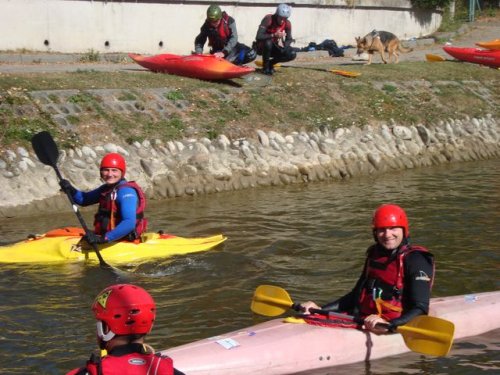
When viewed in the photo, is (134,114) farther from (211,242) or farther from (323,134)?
(211,242)

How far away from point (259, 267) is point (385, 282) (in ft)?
9.16

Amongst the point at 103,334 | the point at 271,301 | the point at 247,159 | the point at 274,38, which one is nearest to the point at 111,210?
the point at 271,301

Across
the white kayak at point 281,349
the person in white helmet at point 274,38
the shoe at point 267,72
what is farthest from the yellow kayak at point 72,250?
the shoe at point 267,72

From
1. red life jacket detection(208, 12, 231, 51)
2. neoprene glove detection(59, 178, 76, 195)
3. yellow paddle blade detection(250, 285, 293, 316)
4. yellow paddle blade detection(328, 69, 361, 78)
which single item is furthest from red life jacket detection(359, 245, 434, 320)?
yellow paddle blade detection(328, 69, 361, 78)

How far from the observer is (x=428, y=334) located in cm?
596

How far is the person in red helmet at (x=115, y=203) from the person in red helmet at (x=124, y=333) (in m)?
4.42

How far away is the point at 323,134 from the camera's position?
14.3m

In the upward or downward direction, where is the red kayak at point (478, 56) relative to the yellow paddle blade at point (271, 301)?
upward

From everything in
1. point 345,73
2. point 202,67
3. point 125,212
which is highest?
point 202,67

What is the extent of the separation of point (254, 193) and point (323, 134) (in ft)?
7.36

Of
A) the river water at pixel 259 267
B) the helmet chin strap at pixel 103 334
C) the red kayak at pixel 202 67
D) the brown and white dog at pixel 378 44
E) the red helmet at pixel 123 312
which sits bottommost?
the river water at pixel 259 267

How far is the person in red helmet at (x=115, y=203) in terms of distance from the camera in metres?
8.26

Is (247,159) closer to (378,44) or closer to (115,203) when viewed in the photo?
(115,203)

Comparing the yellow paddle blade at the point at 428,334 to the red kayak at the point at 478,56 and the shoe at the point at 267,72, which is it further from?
the red kayak at the point at 478,56
